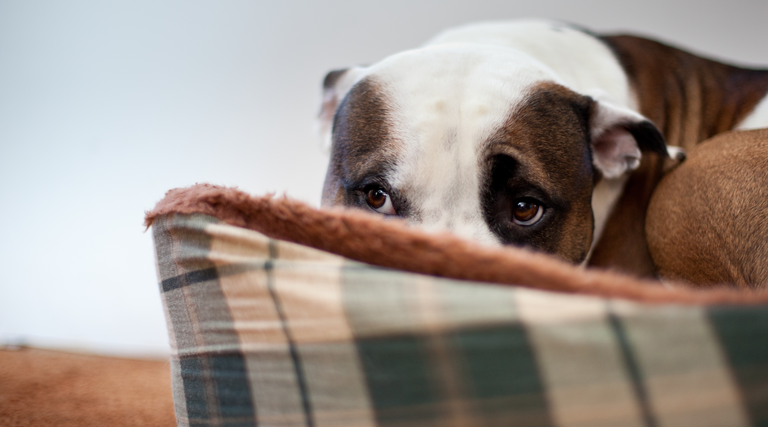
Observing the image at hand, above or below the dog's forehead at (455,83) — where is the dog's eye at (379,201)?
below

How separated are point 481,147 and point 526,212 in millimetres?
187

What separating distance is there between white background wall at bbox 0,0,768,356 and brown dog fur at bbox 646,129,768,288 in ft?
5.19

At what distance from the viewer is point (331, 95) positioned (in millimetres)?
1517

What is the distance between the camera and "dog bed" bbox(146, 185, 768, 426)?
48 cm

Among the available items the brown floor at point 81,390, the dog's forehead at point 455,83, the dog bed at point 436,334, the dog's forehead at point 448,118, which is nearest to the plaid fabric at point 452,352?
the dog bed at point 436,334

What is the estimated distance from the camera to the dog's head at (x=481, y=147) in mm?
1036

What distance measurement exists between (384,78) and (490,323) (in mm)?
855

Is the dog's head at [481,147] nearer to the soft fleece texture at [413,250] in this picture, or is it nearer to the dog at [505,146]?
the dog at [505,146]

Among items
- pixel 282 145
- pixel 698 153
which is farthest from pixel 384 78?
pixel 282 145

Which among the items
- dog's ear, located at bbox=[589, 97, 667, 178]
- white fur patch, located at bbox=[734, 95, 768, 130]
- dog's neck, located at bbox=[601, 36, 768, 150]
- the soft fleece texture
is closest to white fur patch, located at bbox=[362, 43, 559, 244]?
dog's ear, located at bbox=[589, 97, 667, 178]

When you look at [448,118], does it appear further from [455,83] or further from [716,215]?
[716,215]

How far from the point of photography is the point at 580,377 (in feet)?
1.59

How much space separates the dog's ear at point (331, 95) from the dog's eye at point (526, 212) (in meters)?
0.62

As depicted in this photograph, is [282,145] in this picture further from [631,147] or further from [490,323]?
[490,323]
